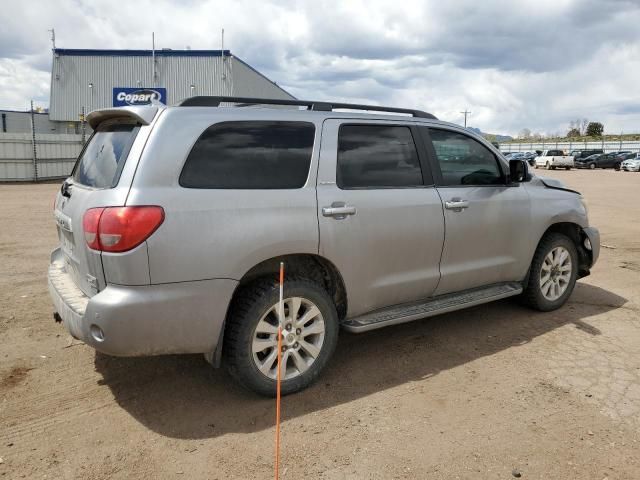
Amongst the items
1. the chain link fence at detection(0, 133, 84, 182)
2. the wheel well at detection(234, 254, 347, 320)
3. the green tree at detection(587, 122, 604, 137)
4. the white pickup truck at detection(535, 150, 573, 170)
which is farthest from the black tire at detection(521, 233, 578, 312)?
the green tree at detection(587, 122, 604, 137)

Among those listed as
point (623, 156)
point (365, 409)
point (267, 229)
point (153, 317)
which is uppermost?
point (623, 156)

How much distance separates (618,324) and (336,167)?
10.3ft

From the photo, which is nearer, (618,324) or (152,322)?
(152,322)

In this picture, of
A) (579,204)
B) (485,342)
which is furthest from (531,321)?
(579,204)

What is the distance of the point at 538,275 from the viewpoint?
503 centimetres

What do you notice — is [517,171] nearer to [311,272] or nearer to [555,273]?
[555,273]

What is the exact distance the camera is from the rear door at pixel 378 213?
12.0 feet

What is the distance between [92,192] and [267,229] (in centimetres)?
104

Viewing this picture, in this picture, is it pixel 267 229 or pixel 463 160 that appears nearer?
pixel 267 229

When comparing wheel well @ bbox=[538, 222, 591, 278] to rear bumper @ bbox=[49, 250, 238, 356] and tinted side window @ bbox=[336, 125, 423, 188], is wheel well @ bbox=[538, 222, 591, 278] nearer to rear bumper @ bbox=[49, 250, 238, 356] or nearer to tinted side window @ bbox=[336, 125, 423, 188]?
tinted side window @ bbox=[336, 125, 423, 188]

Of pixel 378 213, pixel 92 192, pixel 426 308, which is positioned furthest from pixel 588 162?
pixel 92 192

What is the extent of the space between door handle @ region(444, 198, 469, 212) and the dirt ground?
1124 mm

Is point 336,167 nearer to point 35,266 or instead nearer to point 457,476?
point 457,476

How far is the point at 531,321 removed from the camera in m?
4.99
